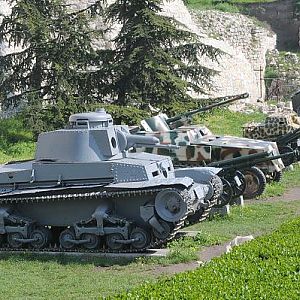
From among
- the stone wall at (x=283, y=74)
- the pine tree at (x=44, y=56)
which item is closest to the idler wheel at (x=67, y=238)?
the pine tree at (x=44, y=56)

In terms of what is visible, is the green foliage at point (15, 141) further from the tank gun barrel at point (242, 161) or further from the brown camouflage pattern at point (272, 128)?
the tank gun barrel at point (242, 161)

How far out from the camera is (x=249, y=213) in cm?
1555

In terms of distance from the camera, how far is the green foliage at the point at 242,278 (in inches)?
301

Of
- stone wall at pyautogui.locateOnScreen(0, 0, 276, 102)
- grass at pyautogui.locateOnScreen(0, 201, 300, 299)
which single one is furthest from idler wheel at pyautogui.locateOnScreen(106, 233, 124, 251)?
stone wall at pyautogui.locateOnScreen(0, 0, 276, 102)

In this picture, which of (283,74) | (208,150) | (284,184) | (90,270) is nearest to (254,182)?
(208,150)

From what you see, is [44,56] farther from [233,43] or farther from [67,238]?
[233,43]

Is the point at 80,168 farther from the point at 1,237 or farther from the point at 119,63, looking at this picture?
the point at 119,63

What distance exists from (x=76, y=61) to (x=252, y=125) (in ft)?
17.1

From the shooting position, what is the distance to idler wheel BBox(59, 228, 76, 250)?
493 inches

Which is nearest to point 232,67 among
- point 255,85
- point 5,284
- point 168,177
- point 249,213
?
point 255,85

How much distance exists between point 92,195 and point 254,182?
600 centimetres

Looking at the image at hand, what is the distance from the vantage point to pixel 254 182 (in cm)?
1748

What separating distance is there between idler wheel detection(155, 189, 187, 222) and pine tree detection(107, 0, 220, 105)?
37.0ft

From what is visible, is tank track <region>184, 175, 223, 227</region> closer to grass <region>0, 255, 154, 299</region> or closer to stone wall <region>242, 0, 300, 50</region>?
grass <region>0, 255, 154, 299</region>
